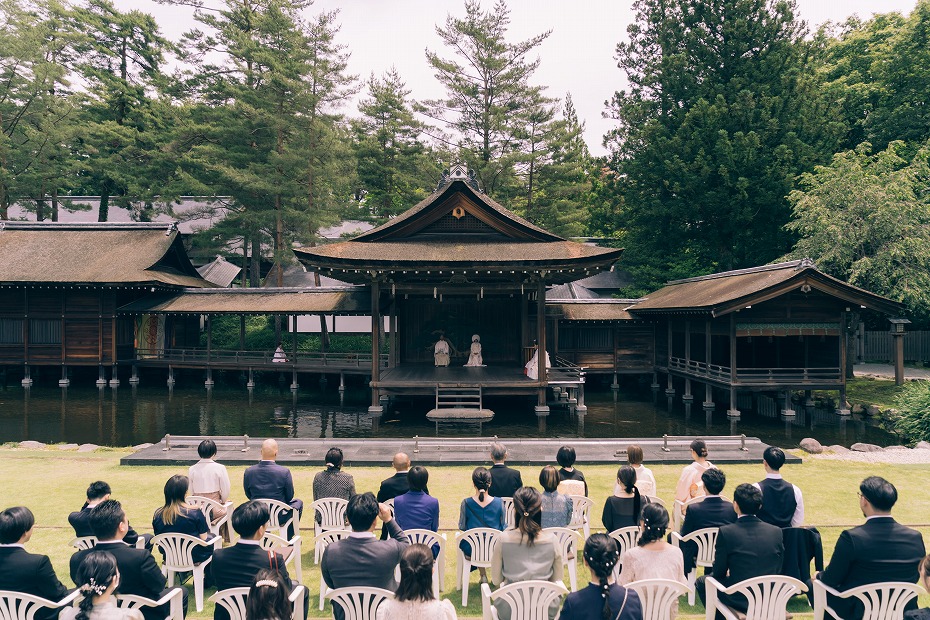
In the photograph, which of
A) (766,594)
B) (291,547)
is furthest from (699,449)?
(291,547)

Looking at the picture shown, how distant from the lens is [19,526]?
3.99 meters

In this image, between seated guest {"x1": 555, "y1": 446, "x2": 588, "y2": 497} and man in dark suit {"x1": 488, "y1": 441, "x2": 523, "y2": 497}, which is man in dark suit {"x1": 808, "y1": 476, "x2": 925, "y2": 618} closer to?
seated guest {"x1": 555, "y1": 446, "x2": 588, "y2": 497}

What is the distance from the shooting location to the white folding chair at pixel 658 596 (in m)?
3.91

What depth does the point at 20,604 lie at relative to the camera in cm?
382

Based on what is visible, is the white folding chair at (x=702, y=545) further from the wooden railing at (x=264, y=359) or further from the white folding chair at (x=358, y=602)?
the wooden railing at (x=264, y=359)

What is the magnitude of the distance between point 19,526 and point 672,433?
16.6m

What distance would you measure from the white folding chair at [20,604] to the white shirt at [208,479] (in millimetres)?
2629

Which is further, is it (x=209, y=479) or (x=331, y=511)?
(x=209, y=479)

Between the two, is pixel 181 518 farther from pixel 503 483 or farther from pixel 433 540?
pixel 503 483

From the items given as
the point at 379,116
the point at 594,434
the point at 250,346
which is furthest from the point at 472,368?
the point at 379,116

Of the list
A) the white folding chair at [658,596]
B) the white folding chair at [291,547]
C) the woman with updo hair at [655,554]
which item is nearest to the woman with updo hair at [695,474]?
the woman with updo hair at [655,554]

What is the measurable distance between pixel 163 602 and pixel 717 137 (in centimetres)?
3194

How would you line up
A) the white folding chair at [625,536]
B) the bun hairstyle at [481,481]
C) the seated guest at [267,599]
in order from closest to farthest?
the seated guest at [267,599] → the white folding chair at [625,536] → the bun hairstyle at [481,481]

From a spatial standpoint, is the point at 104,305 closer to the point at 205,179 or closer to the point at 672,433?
the point at 205,179
